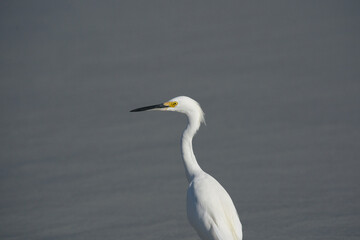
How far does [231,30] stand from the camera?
1027 cm

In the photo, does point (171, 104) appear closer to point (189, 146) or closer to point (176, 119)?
point (189, 146)

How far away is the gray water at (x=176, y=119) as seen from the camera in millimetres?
5242

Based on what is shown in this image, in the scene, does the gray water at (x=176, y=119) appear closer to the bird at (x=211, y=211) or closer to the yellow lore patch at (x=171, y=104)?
the bird at (x=211, y=211)

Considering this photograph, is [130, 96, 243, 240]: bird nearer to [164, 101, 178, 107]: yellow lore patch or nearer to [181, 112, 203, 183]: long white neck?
[181, 112, 203, 183]: long white neck

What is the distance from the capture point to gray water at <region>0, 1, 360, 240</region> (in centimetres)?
524

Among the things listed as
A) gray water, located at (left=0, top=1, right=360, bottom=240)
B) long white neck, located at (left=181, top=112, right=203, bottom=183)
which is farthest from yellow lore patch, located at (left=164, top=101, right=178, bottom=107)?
gray water, located at (left=0, top=1, right=360, bottom=240)

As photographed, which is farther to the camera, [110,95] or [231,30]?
[231,30]

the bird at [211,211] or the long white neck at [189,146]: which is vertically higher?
the long white neck at [189,146]

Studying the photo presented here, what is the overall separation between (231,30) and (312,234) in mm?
6093

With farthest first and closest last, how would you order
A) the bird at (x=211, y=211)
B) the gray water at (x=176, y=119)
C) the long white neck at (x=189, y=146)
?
1. the gray water at (x=176, y=119)
2. the long white neck at (x=189, y=146)
3. the bird at (x=211, y=211)

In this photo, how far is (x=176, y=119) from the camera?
24.1 feet

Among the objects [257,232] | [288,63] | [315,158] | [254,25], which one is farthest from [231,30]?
[257,232]

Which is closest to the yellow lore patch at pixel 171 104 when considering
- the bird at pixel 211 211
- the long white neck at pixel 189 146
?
the long white neck at pixel 189 146

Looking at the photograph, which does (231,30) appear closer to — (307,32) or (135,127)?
(307,32)
